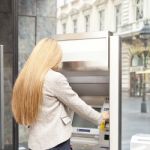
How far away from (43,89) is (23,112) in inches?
7.5

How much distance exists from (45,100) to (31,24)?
8.39ft

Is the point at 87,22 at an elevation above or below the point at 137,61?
above

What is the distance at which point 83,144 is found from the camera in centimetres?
354

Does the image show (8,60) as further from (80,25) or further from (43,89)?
(43,89)

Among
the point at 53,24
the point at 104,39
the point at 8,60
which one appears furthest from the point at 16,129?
the point at 104,39

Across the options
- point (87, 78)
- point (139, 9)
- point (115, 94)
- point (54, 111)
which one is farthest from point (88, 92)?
point (54, 111)

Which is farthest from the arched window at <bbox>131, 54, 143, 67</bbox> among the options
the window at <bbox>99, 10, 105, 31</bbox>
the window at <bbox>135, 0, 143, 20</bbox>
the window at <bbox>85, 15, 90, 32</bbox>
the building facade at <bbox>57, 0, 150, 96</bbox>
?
the window at <bbox>85, 15, 90, 32</bbox>

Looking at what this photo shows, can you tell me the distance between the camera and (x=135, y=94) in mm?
3453

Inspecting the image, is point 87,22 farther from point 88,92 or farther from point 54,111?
point 54,111

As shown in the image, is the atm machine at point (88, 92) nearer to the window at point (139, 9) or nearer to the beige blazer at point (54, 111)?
the window at point (139, 9)

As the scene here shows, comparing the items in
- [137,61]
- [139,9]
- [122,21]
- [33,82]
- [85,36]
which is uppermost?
[139,9]

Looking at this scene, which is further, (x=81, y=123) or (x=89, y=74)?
(x=81, y=123)

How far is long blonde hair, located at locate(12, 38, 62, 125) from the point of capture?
2.46 meters

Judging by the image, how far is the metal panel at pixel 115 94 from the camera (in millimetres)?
2979
